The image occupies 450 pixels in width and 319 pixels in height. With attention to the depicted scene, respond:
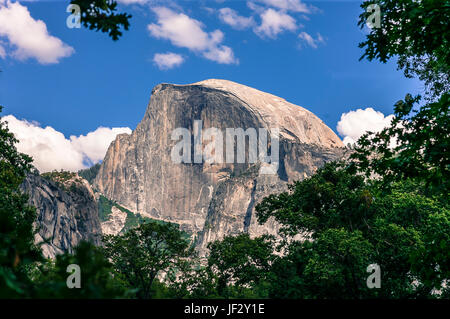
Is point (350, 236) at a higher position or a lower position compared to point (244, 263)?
higher

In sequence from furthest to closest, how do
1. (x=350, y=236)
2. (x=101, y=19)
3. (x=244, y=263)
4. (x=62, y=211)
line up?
1. (x=62, y=211)
2. (x=244, y=263)
3. (x=350, y=236)
4. (x=101, y=19)

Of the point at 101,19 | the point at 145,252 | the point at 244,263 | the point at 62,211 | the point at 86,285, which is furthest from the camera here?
the point at 62,211

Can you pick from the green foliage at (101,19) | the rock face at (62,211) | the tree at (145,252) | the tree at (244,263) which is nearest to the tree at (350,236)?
the tree at (244,263)

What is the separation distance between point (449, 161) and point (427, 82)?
1116 centimetres

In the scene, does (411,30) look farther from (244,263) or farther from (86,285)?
(244,263)

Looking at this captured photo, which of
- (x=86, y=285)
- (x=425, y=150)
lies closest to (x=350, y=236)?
(x=425, y=150)

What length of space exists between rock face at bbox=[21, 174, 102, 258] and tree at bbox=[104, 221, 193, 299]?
63952mm

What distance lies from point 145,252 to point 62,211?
104 m

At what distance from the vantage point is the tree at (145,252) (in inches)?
910

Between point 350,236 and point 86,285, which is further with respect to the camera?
point 350,236

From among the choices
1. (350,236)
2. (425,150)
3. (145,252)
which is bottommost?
(145,252)

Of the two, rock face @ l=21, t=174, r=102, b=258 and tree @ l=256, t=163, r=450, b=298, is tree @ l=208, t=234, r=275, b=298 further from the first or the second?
rock face @ l=21, t=174, r=102, b=258

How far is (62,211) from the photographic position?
116 metres

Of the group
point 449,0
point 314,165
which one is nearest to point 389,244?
point 449,0
